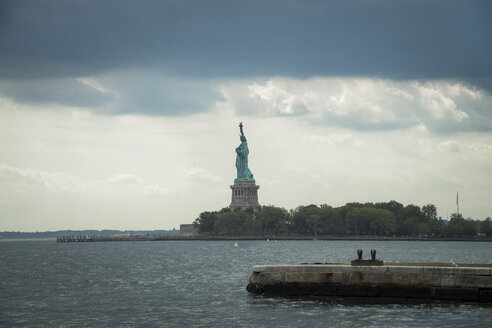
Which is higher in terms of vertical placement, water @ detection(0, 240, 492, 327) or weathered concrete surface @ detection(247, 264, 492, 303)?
weathered concrete surface @ detection(247, 264, 492, 303)

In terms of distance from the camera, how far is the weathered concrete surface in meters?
49.5

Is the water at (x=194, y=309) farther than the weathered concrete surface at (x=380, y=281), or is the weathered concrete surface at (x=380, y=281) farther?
the weathered concrete surface at (x=380, y=281)

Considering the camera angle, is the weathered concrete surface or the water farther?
the weathered concrete surface

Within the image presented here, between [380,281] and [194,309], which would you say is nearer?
[380,281]

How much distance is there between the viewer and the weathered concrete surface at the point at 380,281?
49469 mm

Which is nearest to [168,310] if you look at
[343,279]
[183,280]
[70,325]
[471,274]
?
[70,325]

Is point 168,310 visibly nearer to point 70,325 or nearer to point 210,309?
point 210,309

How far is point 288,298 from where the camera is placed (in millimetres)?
53656

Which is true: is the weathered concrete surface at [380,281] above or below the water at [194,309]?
above

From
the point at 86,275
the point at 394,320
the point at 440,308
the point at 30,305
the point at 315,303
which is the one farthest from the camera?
the point at 86,275

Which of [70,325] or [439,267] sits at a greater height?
[439,267]

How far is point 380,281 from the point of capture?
51.7 m

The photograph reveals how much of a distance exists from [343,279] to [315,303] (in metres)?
2.62

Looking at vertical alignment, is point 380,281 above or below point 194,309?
above
